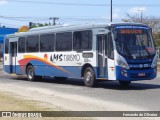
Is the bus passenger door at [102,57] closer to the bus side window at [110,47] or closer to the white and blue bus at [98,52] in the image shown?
the white and blue bus at [98,52]

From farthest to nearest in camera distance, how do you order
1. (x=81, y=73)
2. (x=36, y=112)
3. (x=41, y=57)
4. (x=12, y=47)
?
1. (x=12, y=47)
2. (x=41, y=57)
3. (x=81, y=73)
4. (x=36, y=112)

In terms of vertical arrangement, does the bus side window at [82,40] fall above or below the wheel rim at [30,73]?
above

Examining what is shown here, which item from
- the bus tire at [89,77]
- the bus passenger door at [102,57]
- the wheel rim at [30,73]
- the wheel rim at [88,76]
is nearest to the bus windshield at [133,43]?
the bus passenger door at [102,57]

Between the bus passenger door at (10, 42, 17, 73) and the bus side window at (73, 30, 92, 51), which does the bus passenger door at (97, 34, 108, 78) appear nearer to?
the bus side window at (73, 30, 92, 51)

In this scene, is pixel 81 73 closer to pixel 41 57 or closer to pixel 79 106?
pixel 41 57

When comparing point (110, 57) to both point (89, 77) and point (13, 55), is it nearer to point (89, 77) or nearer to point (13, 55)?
point (89, 77)

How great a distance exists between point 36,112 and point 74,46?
10.4 m

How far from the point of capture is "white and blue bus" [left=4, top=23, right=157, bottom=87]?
19.0m

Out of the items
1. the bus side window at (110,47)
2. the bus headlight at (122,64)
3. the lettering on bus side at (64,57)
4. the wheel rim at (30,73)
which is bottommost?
the wheel rim at (30,73)

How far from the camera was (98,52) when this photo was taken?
65.0ft

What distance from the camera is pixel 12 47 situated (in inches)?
1107

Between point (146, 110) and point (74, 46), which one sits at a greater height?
point (74, 46)

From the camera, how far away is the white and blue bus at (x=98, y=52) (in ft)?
62.3

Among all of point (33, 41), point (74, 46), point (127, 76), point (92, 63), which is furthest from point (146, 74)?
point (33, 41)
